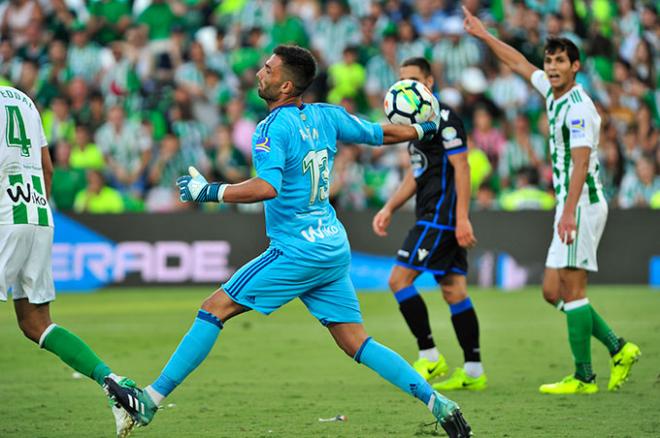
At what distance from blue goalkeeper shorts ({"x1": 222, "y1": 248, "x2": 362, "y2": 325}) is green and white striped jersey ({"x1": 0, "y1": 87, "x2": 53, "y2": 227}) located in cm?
140

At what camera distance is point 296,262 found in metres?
6.19

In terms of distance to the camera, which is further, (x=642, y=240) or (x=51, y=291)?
(x=642, y=240)

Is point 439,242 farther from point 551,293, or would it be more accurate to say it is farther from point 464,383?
point 464,383

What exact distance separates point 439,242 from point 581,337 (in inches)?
51.1

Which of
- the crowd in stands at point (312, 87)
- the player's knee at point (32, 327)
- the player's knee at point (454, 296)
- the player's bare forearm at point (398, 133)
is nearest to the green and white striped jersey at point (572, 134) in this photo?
the player's knee at point (454, 296)

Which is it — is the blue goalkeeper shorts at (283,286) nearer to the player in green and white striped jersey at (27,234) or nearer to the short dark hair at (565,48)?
the player in green and white striped jersey at (27,234)

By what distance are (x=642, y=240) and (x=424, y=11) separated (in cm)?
603

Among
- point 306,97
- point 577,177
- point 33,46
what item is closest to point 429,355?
point 577,177

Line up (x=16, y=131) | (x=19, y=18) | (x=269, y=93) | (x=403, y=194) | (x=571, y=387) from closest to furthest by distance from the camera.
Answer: (x=269, y=93), (x=16, y=131), (x=571, y=387), (x=403, y=194), (x=19, y=18)

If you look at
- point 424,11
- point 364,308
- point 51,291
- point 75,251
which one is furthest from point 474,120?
point 51,291

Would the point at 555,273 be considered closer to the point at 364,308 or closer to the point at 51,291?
the point at 51,291

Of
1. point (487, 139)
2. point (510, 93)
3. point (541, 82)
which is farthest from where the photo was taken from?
point (510, 93)

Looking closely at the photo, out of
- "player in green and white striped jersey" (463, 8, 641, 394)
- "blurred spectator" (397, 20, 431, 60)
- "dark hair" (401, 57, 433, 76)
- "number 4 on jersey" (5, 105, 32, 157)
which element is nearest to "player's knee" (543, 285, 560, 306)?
"player in green and white striped jersey" (463, 8, 641, 394)

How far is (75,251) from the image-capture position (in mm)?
17656
